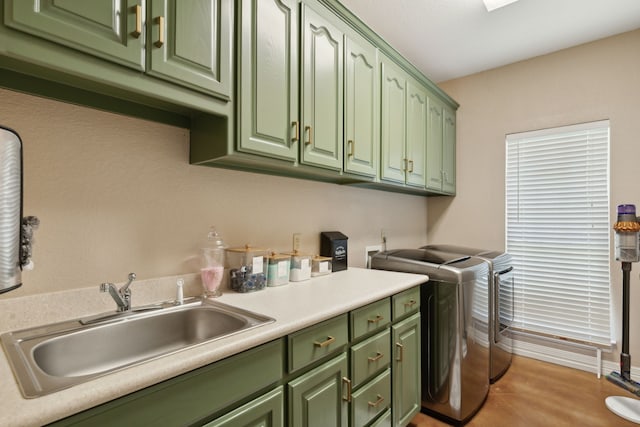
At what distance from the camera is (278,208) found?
6.07ft

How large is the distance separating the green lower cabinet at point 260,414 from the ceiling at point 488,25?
2255 millimetres

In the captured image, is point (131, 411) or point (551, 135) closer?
point (131, 411)

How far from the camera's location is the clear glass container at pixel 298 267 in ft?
5.80

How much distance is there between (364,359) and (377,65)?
5.71ft

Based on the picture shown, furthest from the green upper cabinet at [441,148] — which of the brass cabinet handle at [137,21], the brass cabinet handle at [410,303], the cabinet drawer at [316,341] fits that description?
the brass cabinet handle at [137,21]

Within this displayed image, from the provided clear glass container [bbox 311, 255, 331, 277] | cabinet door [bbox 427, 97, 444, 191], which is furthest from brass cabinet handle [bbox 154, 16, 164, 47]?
cabinet door [bbox 427, 97, 444, 191]

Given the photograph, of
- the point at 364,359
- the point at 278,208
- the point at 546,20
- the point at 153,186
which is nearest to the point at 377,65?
the point at 278,208

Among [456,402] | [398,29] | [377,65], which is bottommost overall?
[456,402]

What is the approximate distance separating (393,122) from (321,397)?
1.75 metres

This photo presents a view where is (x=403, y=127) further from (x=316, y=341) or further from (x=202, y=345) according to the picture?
(x=202, y=345)

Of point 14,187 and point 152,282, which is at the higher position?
point 14,187

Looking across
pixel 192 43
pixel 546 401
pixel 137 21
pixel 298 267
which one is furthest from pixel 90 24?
pixel 546 401

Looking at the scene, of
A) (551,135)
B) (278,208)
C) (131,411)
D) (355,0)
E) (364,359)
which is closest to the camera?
(131,411)

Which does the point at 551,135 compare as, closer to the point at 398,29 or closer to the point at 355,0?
the point at 398,29
